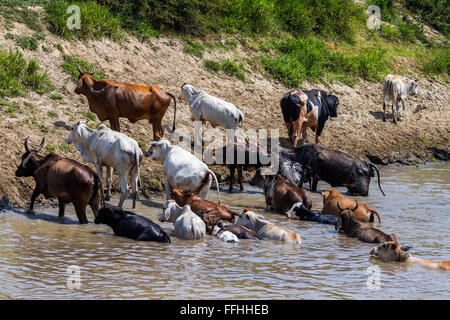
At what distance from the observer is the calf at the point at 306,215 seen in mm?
12008

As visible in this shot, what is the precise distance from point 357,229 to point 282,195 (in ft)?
6.65

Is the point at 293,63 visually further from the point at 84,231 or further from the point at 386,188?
the point at 84,231

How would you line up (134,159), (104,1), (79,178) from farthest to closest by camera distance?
(104,1)
(134,159)
(79,178)

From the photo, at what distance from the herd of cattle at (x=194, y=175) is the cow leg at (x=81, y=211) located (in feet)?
0.05

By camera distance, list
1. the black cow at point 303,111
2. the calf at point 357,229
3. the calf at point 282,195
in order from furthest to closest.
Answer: the black cow at point 303,111 → the calf at point 282,195 → the calf at point 357,229

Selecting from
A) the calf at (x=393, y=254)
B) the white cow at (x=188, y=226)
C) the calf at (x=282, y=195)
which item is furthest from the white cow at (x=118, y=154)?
the calf at (x=393, y=254)

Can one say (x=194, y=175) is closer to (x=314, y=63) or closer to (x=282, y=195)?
(x=282, y=195)

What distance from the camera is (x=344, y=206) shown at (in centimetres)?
1229

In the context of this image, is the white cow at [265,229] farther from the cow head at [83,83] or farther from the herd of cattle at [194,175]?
the cow head at [83,83]

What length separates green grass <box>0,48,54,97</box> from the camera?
47.4ft

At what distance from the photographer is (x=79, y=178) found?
10.8m

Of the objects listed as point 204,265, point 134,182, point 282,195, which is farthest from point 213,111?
point 204,265
